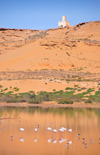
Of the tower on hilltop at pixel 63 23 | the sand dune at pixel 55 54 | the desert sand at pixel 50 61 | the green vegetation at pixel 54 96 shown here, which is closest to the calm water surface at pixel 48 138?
the green vegetation at pixel 54 96

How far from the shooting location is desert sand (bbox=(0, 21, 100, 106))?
126ft

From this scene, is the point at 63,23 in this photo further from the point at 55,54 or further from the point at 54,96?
the point at 54,96

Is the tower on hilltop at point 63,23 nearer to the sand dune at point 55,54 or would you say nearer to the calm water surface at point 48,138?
the sand dune at point 55,54

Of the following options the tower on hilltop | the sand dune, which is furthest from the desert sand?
the tower on hilltop

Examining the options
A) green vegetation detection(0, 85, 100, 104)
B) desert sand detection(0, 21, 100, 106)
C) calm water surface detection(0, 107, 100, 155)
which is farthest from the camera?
desert sand detection(0, 21, 100, 106)

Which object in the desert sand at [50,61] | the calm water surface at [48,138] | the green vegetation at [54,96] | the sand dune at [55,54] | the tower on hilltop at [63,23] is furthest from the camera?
the tower on hilltop at [63,23]

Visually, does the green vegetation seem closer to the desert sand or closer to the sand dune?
the desert sand

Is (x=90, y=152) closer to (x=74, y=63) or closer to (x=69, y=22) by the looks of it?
(x=74, y=63)

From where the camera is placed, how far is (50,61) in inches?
2016

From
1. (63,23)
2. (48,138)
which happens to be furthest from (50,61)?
(63,23)

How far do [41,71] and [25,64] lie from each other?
5525mm

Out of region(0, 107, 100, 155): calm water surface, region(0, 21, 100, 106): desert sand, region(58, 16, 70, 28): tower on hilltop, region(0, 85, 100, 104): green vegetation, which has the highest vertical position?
region(58, 16, 70, 28): tower on hilltop

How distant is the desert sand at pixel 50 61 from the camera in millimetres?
38344

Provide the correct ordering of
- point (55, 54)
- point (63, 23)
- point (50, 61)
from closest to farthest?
point (50, 61) < point (55, 54) < point (63, 23)
